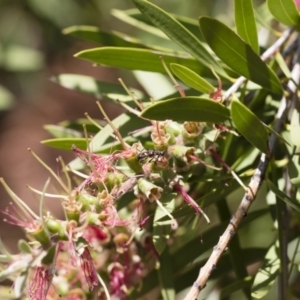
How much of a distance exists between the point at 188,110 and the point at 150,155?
3.3 inches

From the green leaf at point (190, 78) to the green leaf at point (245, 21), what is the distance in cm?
8

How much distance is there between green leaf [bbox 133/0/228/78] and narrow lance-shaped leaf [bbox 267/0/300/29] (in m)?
0.11

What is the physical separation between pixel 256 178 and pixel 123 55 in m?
0.28

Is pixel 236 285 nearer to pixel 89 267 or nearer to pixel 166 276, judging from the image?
pixel 166 276

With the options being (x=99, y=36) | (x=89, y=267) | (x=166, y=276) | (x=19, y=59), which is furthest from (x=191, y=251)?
(x=19, y=59)

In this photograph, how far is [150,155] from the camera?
76cm

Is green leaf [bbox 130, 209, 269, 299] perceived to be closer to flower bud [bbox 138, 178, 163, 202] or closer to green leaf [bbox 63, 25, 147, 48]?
flower bud [bbox 138, 178, 163, 202]

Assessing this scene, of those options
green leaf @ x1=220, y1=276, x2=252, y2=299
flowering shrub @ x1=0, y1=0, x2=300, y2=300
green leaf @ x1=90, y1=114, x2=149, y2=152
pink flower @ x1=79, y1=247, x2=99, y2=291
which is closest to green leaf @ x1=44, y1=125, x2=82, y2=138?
flowering shrub @ x1=0, y1=0, x2=300, y2=300


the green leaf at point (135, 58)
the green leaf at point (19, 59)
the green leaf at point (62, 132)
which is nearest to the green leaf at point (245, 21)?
the green leaf at point (135, 58)

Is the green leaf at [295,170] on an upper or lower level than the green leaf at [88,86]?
lower

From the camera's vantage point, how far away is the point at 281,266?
2.59 feet

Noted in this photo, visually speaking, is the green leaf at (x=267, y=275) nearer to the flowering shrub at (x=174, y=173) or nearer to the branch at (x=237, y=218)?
the flowering shrub at (x=174, y=173)

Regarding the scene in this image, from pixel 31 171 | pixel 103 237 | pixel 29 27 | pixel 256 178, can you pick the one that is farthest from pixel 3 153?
pixel 256 178

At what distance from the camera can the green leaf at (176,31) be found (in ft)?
2.59
